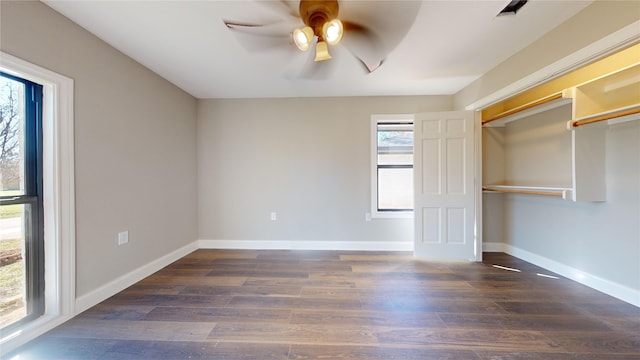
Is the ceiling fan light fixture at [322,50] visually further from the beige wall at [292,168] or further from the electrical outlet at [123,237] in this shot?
the electrical outlet at [123,237]

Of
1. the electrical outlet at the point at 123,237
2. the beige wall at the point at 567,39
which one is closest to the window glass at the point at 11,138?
the electrical outlet at the point at 123,237

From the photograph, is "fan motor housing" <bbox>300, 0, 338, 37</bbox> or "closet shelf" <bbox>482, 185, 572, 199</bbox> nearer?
"fan motor housing" <bbox>300, 0, 338, 37</bbox>

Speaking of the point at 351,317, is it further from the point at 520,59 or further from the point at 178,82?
the point at 178,82

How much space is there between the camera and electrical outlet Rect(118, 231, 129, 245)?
237 cm

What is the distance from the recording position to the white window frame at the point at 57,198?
1.81 meters

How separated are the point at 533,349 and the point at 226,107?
164 inches

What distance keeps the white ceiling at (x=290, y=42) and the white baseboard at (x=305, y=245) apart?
2.21 meters

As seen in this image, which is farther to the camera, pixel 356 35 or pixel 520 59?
pixel 520 59

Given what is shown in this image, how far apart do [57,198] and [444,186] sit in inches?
153

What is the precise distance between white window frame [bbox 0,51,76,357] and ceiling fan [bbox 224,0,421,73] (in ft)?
4.94

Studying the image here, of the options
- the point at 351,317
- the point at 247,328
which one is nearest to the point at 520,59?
the point at 351,317

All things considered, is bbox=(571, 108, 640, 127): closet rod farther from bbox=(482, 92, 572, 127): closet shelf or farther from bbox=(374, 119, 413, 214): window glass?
bbox=(374, 119, 413, 214): window glass

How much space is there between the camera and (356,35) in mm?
1619

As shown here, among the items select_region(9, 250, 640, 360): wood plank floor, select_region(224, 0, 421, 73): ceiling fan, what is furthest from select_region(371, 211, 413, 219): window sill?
select_region(224, 0, 421, 73): ceiling fan
